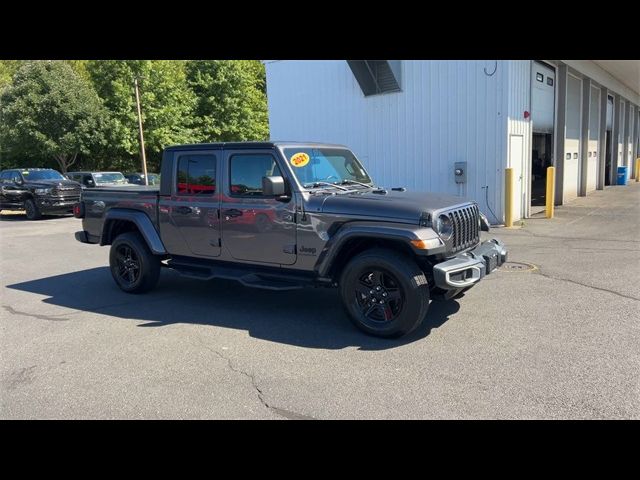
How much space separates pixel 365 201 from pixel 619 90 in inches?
1017

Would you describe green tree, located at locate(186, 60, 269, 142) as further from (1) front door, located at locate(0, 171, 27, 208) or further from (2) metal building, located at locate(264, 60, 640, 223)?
(2) metal building, located at locate(264, 60, 640, 223)

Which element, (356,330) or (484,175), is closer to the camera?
(356,330)

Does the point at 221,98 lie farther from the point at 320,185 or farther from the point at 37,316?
the point at 320,185

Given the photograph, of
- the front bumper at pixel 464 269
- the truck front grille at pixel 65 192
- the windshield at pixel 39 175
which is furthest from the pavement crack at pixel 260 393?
the windshield at pixel 39 175

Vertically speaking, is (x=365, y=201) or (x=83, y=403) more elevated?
(x=365, y=201)

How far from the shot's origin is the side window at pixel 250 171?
5680mm

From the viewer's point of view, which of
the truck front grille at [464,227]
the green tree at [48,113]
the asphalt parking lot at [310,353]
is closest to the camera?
the asphalt parking lot at [310,353]

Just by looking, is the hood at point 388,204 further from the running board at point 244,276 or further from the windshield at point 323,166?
the running board at point 244,276

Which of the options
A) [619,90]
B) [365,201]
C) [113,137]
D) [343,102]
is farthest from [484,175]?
[113,137]

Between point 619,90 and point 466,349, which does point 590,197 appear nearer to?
point 619,90

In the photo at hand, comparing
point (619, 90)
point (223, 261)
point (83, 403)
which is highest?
point (619, 90)

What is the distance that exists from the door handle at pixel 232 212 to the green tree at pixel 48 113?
79.4 feet

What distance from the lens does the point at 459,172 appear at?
13.3m

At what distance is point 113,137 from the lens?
2827 centimetres
